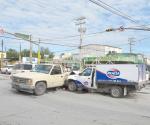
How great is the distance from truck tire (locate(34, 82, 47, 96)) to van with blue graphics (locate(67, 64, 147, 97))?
9.23 feet

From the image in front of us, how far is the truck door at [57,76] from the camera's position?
16.2 m

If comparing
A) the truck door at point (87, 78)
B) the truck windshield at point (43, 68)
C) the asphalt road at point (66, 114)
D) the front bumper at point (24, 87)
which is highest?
the truck windshield at point (43, 68)

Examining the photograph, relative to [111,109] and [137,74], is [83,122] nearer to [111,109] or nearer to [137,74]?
[111,109]

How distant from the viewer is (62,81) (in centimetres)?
1714

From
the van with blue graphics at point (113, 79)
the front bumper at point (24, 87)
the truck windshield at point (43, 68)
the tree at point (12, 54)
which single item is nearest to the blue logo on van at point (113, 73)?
the van with blue graphics at point (113, 79)

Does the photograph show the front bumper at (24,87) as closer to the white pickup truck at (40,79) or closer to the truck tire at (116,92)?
the white pickup truck at (40,79)

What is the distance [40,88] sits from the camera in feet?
49.1

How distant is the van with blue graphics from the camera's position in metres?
14.7

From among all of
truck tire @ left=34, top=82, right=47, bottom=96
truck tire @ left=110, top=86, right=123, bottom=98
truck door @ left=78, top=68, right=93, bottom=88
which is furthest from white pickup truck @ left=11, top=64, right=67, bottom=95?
truck tire @ left=110, top=86, right=123, bottom=98

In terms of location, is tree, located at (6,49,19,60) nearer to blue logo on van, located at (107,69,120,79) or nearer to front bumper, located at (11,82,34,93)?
front bumper, located at (11,82,34,93)

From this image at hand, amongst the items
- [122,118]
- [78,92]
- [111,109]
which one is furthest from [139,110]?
[78,92]

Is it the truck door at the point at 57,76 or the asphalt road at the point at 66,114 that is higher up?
the truck door at the point at 57,76

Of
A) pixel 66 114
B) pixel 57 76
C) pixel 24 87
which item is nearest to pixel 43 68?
pixel 57 76

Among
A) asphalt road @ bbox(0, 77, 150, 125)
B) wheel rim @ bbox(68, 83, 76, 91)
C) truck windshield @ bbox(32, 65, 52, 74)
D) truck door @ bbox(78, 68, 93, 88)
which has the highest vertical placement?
truck windshield @ bbox(32, 65, 52, 74)
